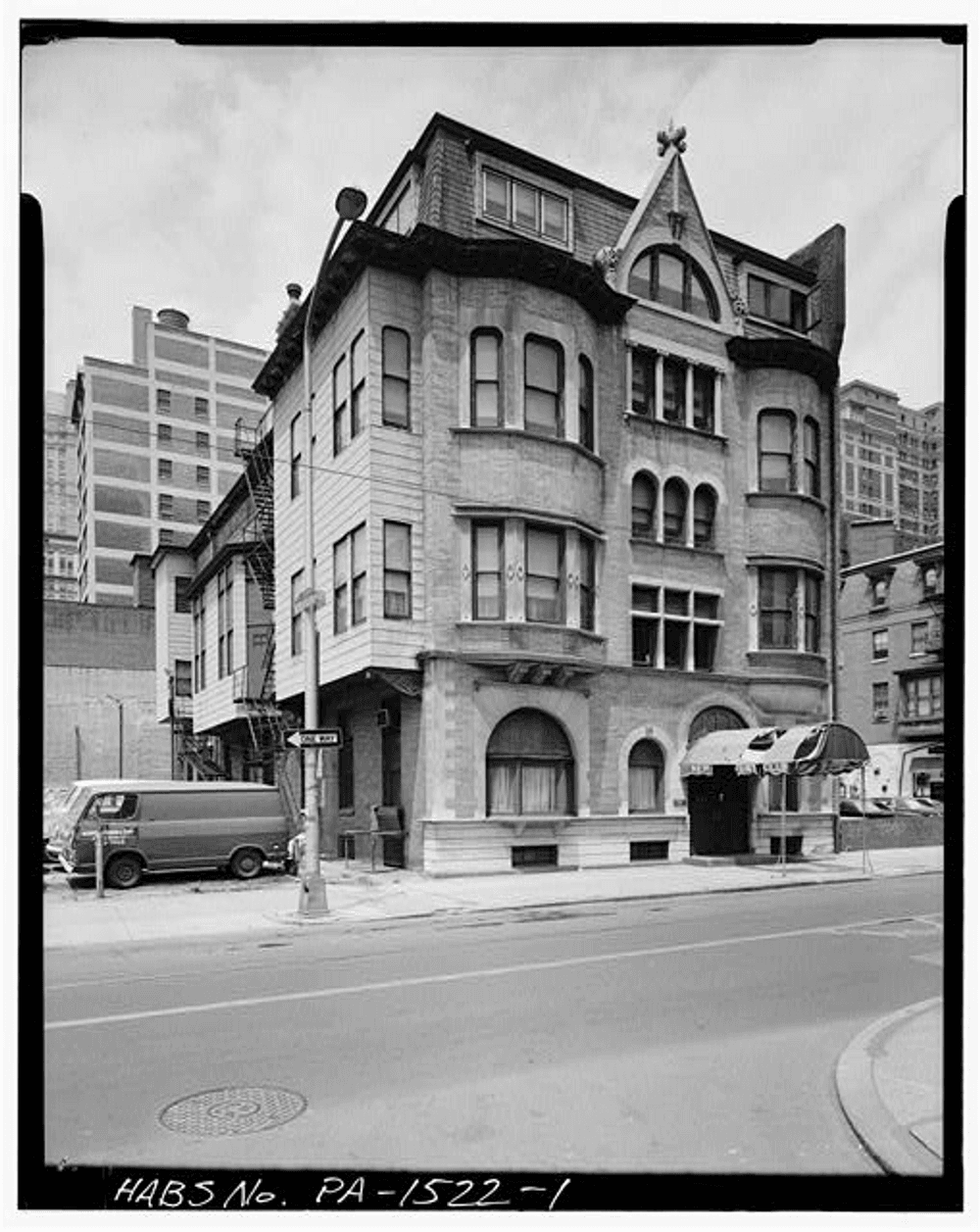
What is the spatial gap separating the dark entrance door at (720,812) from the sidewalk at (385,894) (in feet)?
1.30

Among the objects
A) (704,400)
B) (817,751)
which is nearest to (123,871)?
(817,751)

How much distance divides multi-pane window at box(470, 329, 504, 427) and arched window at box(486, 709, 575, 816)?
462 cm

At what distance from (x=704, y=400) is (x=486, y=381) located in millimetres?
3142

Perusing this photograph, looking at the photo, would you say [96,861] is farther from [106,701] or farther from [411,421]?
[411,421]

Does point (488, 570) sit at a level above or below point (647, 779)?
above

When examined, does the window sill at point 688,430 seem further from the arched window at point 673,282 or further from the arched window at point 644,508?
the arched window at point 673,282

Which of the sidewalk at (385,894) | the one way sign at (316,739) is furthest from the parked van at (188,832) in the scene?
the one way sign at (316,739)

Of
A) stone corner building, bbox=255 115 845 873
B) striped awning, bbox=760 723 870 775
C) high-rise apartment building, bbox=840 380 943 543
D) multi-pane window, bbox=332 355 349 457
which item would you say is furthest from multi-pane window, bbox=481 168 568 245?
striped awning, bbox=760 723 870 775

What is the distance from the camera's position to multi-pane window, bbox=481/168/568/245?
26.2ft

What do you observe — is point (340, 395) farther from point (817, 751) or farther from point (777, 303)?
point (817, 751)

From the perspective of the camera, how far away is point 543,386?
10.6 m

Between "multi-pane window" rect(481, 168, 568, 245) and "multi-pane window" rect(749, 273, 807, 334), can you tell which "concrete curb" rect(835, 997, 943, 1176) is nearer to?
"multi-pane window" rect(749, 273, 807, 334)

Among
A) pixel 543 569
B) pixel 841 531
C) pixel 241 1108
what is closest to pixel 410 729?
pixel 543 569

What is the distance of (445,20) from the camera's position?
4.71m
